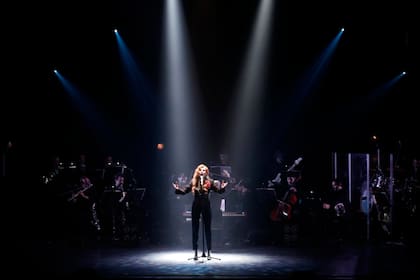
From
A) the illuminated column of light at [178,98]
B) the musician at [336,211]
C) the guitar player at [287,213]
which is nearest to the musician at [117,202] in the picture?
the illuminated column of light at [178,98]

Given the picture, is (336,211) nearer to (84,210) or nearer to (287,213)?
(287,213)

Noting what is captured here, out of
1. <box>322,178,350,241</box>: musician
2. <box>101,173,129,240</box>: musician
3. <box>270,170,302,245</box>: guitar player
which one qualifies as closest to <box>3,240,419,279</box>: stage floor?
<box>322,178,350,241</box>: musician

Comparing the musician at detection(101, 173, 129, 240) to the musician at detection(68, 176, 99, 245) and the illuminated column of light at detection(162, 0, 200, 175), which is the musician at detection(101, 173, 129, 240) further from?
the illuminated column of light at detection(162, 0, 200, 175)

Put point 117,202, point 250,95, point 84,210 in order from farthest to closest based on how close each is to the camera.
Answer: point 250,95, point 84,210, point 117,202

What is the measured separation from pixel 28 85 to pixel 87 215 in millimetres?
4509

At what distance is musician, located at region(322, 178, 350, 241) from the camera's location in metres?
16.4

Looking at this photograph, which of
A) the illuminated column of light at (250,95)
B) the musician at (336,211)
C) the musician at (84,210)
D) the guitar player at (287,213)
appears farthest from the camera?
the illuminated column of light at (250,95)

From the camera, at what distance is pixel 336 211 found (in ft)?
53.9

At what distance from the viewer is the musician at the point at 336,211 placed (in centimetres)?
1641

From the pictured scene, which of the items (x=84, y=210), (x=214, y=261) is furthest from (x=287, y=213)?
(x=84, y=210)

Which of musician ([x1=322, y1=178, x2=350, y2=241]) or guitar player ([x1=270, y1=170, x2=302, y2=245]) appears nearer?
guitar player ([x1=270, y1=170, x2=302, y2=245])

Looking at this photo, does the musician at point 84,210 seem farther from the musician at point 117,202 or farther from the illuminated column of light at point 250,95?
the illuminated column of light at point 250,95

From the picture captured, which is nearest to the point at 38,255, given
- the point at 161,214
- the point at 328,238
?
the point at 161,214

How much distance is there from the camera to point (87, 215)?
1714cm
